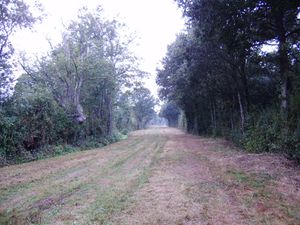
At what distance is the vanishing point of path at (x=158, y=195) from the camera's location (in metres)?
4.69

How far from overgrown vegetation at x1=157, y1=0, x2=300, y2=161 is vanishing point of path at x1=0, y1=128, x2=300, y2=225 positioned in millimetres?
2618

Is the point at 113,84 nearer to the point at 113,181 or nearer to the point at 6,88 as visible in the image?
the point at 6,88

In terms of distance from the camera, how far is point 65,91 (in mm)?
19938

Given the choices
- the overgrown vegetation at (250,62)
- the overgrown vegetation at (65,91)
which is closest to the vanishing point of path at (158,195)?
the overgrown vegetation at (250,62)

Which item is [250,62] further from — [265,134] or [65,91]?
[65,91]

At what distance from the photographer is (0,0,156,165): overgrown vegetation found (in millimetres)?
13312

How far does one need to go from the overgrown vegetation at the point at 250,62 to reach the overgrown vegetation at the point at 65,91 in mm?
7074

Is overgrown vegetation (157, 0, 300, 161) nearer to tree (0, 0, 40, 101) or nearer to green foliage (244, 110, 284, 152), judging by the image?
green foliage (244, 110, 284, 152)

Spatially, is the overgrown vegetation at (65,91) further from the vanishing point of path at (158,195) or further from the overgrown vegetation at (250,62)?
the overgrown vegetation at (250,62)

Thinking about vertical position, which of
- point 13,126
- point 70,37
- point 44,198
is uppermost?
point 70,37

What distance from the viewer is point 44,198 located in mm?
6094

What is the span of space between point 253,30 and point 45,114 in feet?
38.8

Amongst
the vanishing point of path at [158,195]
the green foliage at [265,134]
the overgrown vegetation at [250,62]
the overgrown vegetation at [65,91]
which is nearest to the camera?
the vanishing point of path at [158,195]

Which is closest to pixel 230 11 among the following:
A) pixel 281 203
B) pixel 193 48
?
pixel 193 48
